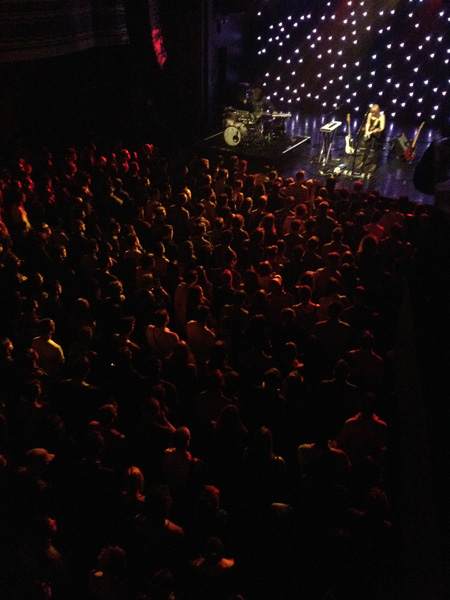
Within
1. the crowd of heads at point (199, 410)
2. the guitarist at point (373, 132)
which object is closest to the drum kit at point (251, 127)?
the guitarist at point (373, 132)

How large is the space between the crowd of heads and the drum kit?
19.4 feet

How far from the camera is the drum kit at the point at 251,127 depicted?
1108 centimetres

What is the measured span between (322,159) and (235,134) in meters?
2.23

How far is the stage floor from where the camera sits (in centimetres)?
920

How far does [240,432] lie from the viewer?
3176 mm

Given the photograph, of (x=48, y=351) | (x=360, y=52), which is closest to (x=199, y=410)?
(x=48, y=351)

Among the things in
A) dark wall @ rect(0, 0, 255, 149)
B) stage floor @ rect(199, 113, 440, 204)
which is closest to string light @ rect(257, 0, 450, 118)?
dark wall @ rect(0, 0, 255, 149)

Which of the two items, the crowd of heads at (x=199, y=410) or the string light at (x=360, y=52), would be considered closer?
the crowd of heads at (x=199, y=410)

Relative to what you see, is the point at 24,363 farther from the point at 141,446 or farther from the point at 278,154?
the point at 278,154

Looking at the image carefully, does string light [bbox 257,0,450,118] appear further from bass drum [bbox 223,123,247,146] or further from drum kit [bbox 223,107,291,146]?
bass drum [bbox 223,123,247,146]

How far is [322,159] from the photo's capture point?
10578 mm

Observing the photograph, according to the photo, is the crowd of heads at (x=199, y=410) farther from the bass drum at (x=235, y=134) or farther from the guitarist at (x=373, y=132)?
the bass drum at (x=235, y=134)

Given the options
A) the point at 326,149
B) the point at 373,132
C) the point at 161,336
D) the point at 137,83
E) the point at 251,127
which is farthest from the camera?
the point at 137,83

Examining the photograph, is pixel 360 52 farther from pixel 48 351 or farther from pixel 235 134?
pixel 48 351
